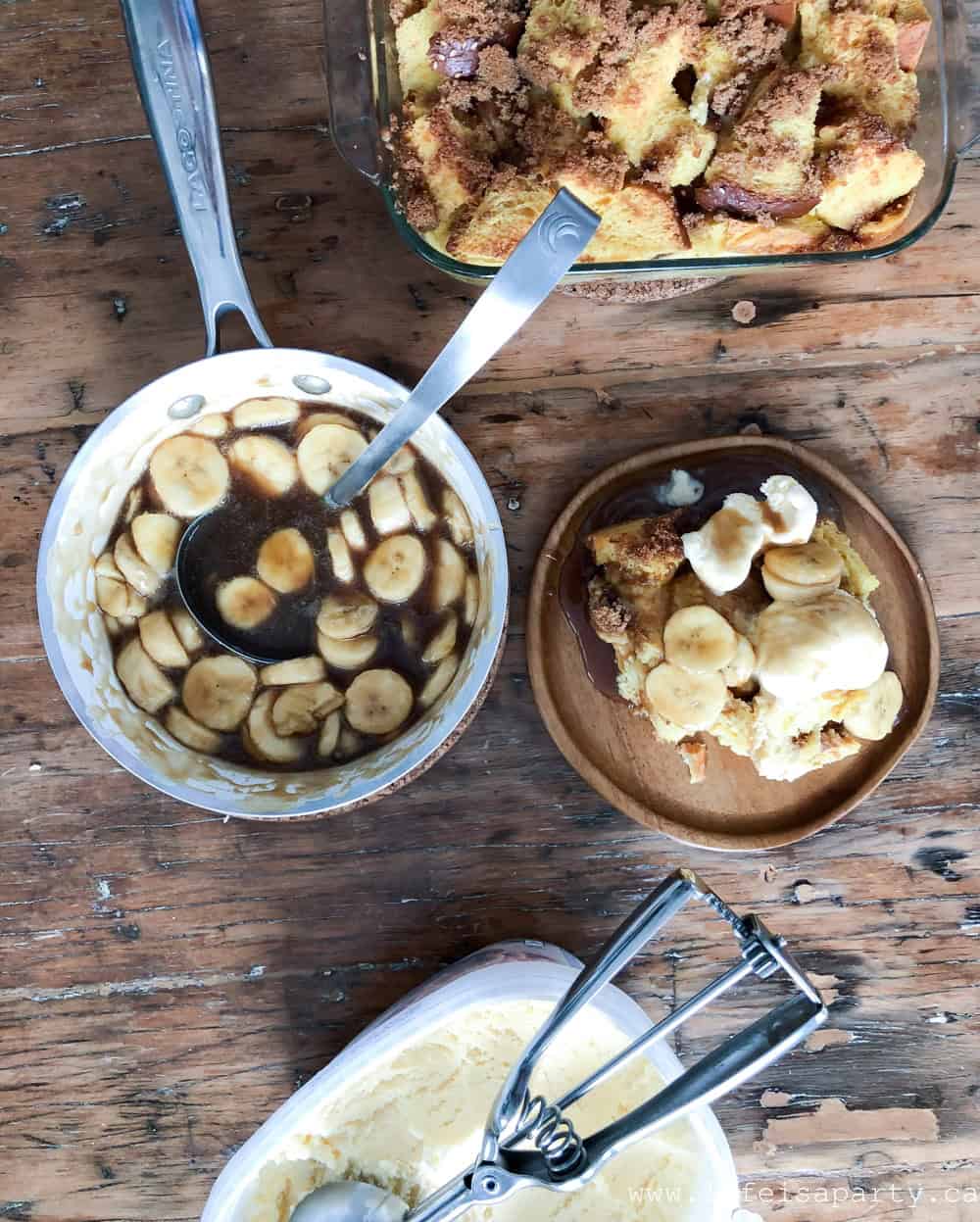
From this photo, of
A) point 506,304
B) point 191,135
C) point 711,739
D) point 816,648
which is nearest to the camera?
point 506,304

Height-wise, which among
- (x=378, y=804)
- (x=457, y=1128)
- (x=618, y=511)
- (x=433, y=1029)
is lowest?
(x=457, y=1128)

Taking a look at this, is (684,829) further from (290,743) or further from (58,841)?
(58,841)

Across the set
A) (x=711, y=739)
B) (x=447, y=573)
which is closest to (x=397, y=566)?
(x=447, y=573)

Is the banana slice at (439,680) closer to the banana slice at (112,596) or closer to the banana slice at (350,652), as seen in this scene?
the banana slice at (350,652)

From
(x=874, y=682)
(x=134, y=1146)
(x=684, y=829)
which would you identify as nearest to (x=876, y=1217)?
(x=684, y=829)

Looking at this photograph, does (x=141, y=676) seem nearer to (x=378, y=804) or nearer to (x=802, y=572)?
(x=378, y=804)

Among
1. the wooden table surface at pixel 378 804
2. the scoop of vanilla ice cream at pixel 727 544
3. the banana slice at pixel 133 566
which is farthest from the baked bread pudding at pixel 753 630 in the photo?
the banana slice at pixel 133 566
